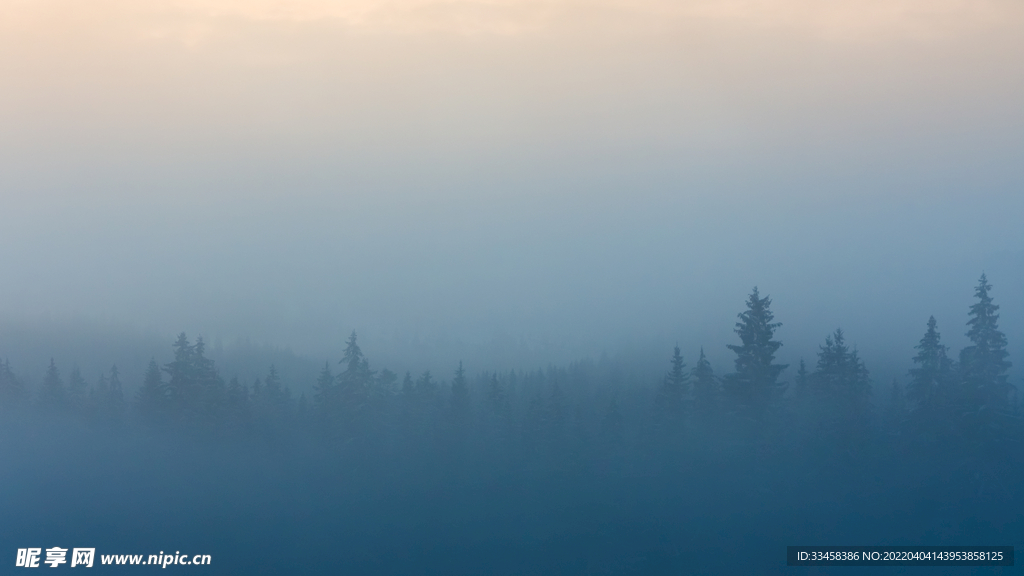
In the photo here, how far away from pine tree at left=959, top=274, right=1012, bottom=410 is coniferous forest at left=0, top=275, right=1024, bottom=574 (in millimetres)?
106

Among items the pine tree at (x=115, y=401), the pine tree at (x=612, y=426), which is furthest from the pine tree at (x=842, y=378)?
the pine tree at (x=115, y=401)

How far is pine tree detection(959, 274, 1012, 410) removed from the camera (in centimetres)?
5359

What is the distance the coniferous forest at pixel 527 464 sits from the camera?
53.5m

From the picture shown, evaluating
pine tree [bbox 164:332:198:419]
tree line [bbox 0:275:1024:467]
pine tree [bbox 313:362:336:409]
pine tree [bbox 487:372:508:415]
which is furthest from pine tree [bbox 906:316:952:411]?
pine tree [bbox 164:332:198:419]

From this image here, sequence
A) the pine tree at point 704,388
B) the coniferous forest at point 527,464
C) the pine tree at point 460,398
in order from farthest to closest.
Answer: the pine tree at point 460,398 < the pine tree at point 704,388 < the coniferous forest at point 527,464

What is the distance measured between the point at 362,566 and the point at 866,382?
110ft

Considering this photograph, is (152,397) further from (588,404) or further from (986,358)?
(986,358)

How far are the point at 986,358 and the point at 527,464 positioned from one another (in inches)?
1139

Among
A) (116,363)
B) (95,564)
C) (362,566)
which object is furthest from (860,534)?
(116,363)

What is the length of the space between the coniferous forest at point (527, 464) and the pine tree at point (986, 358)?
11 centimetres

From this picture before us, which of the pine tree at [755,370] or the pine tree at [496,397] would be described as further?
the pine tree at [496,397]

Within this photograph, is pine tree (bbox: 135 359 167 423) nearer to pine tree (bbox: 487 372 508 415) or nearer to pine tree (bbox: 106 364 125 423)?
pine tree (bbox: 106 364 125 423)

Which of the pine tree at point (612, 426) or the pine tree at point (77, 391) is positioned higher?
the pine tree at point (77, 391)

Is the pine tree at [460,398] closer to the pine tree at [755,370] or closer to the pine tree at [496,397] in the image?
the pine tree at [496,397]
